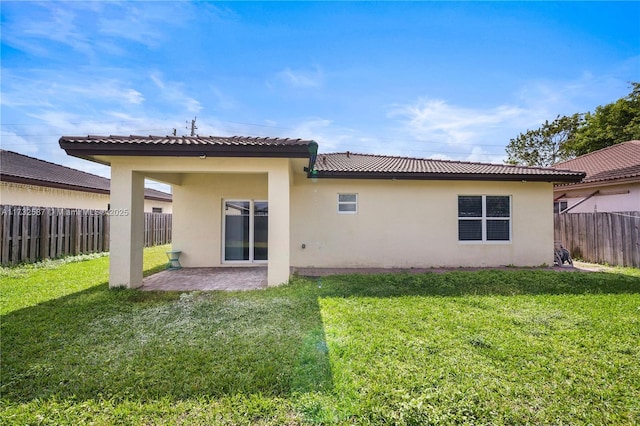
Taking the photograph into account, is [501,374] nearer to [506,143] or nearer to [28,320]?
[28,320]

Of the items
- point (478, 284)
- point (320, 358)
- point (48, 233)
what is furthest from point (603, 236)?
point (48, 233)

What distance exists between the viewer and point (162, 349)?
420 cm

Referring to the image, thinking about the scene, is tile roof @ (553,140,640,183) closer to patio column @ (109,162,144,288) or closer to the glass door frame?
the glass door frame

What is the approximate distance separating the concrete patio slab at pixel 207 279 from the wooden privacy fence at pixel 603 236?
520 inches

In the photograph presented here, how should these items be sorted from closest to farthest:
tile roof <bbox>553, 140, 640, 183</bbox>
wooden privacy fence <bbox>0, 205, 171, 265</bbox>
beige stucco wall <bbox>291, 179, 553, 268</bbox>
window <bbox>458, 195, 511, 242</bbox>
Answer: wooden privacy fence <bbox>0, 205, 171, 265</bbox> < beige stucco wall <bbox>291, 179, 553, 268</bbox> < window <bbox>458, 195, 511, 242</bbox> < tile roof <bbox>553, 140, 640, 183</bbox>

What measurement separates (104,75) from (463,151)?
35.9m

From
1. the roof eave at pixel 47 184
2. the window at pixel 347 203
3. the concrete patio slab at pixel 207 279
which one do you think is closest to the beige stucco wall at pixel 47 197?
the roof eave at pixel 47 184

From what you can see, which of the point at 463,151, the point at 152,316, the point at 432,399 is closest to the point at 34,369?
the point at 152,316

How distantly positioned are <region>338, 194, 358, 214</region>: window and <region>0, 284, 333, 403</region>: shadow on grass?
16.1 ft

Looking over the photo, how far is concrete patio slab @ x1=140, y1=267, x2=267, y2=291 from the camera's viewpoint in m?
7.86

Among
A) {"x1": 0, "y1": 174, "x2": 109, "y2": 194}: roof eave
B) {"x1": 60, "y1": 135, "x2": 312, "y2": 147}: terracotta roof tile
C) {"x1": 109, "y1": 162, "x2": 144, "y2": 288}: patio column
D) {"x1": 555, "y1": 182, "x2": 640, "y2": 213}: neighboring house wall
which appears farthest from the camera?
{"x1": 0, "y1": 174, "x2": 109, "y2": 194}: roof eave

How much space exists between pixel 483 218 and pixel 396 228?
341 cm

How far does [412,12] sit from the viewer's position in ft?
30.8

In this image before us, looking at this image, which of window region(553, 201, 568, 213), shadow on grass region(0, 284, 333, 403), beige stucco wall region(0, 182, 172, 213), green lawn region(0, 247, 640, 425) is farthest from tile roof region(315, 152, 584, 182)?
beige stucco wall region(0, 182, 172, 213)
